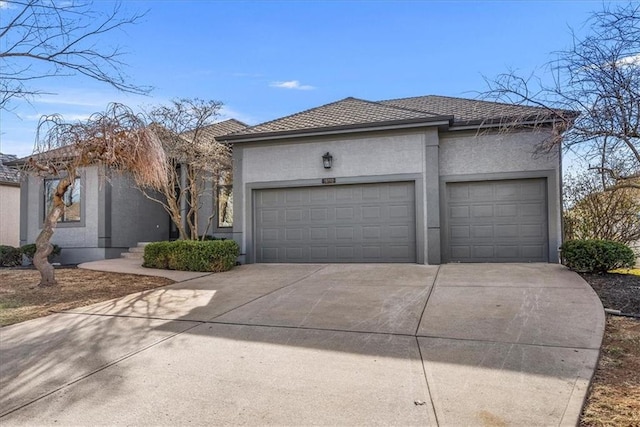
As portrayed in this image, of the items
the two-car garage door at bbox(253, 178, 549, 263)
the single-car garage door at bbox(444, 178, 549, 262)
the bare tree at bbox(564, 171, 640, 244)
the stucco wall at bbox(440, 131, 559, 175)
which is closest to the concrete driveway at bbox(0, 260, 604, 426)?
the single-car garage door at bbox(444, 178, 549, 262)

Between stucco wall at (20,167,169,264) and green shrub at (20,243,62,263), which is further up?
stucco wall at (20,167,169,264)

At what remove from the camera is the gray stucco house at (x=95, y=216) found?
13.0 meters

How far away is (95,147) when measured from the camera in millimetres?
7887

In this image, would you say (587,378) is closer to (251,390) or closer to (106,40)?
(251,390)

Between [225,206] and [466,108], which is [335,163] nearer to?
[225,206]

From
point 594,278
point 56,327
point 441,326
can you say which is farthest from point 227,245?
point 594,278

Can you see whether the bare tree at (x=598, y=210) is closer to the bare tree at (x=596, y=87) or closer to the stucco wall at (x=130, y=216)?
the bare tree at (x=596, y=87)

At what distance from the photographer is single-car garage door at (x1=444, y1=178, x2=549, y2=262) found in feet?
32.3

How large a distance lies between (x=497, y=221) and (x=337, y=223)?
4.03 m

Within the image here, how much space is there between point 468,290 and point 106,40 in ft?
21.8

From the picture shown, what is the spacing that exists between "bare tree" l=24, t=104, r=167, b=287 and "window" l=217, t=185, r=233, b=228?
4.47m

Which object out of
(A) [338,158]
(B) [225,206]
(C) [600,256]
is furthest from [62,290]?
(C) [600,256]

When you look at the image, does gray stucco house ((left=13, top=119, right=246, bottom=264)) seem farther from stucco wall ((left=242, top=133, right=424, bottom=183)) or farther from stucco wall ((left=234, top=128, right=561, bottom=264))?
stucco wall ((left=234, top=128, right=561, bottom=264))

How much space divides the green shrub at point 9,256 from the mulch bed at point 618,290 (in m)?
15.9
